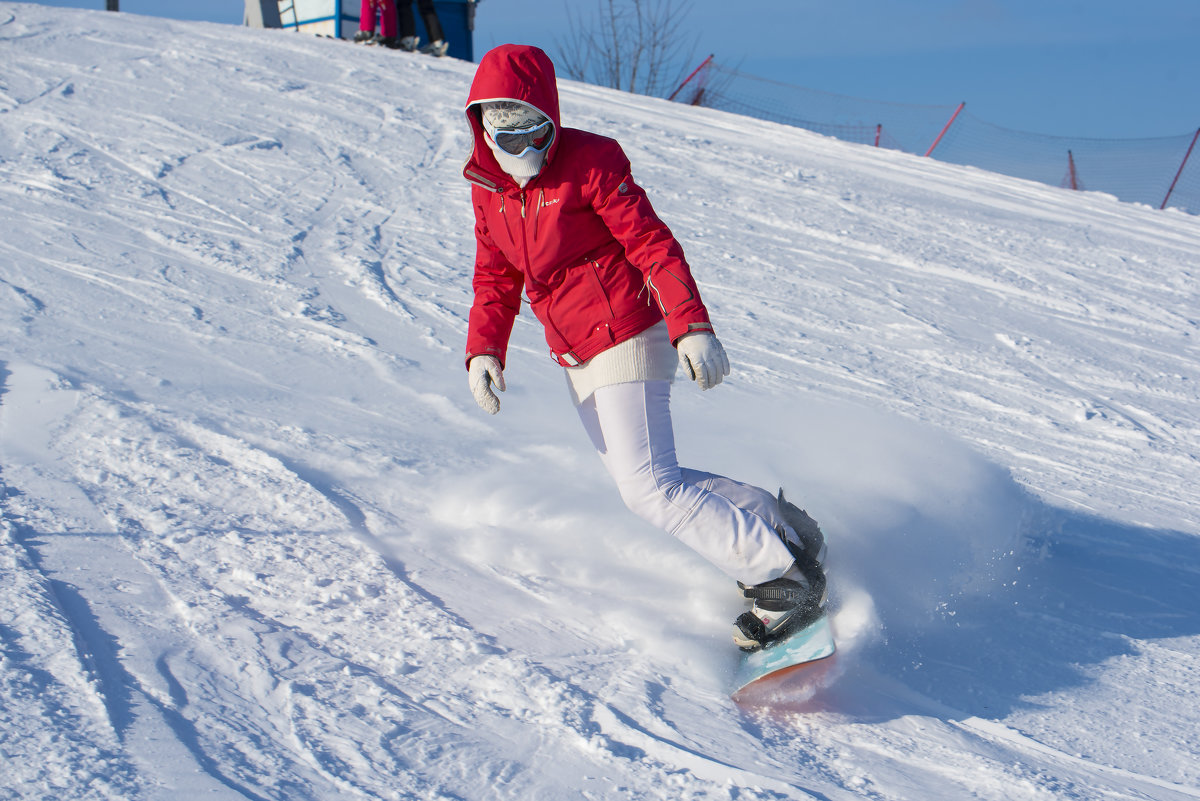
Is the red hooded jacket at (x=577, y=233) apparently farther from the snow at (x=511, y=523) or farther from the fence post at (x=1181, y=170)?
the fence post at (x=1181, y=170)

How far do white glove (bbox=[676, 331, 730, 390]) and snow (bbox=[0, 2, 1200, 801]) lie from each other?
2.55 feet

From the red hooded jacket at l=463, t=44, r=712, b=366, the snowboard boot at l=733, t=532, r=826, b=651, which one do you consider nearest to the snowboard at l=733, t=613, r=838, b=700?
the snowboard boot at l=733, t=532, r=826, b=651

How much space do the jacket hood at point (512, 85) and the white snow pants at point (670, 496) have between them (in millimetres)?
677

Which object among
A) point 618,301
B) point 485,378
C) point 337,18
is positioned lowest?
point 485,378

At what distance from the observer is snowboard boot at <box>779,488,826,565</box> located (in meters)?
2.52

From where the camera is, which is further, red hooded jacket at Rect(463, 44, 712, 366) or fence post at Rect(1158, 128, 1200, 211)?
fence post at Rect(1158, 128, 1200, 211)

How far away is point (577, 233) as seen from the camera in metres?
2.37

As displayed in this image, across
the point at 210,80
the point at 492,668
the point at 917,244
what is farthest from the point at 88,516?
the point at 210,80

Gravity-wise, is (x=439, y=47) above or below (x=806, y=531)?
above

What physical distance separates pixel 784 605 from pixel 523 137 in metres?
1.37

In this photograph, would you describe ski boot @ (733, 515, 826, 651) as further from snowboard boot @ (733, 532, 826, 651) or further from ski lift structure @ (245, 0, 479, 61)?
ski lift structure @ (245, 0, 479, 61)

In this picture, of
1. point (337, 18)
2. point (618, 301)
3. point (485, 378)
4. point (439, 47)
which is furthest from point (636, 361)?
point (337, 18)

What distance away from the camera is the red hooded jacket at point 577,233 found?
228 centimetres

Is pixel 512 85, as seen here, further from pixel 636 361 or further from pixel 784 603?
pixel 784 603
